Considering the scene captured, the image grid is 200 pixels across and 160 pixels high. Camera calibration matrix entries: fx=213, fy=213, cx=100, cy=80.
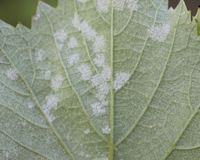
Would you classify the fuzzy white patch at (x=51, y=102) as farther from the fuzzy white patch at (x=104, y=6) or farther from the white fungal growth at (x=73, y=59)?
the fuzzy white patch at (x=104, y=6)

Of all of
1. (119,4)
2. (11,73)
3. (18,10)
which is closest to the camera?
(119,4)

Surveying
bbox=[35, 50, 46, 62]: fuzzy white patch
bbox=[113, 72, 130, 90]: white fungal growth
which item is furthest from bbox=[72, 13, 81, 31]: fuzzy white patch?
bbox=[113, 72, 130, 90]: white fungal growth

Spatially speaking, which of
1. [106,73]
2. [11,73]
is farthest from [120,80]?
[11,73]

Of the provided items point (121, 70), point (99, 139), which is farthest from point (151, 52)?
point (99, 139)

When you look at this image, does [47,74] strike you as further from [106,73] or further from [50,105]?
[106,73]

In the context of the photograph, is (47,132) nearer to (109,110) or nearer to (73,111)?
(73,111)

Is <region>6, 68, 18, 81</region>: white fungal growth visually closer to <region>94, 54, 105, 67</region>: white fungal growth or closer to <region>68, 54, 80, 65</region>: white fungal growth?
<region>68, 54, 80, 65</region>: white fungal growth
